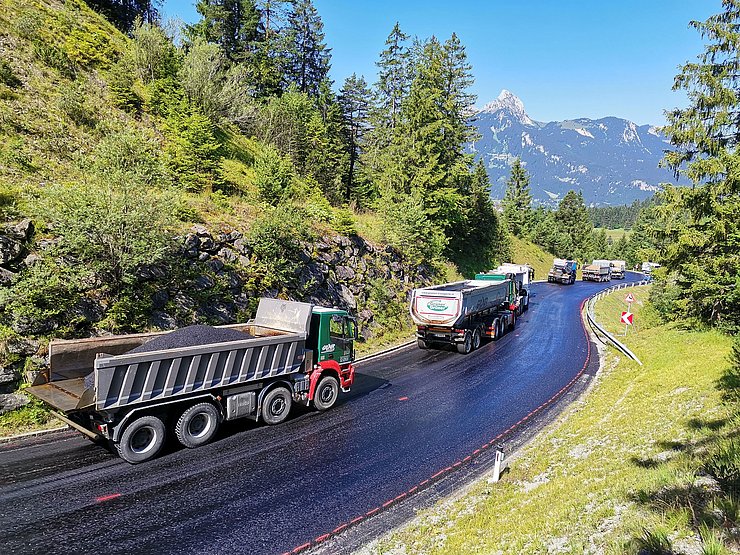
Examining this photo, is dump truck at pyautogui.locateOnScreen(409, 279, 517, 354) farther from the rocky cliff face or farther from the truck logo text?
the rocky cliff face

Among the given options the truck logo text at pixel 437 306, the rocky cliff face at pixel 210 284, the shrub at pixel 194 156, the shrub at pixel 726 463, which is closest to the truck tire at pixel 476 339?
the truck logo text at pixel 437 306

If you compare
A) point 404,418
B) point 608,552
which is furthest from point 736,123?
point 608,552

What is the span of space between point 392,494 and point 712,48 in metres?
21.6

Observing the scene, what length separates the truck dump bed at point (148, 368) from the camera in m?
8.20

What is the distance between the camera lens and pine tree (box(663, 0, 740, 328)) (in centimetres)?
1709

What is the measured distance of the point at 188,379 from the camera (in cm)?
929

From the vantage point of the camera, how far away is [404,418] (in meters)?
12.1

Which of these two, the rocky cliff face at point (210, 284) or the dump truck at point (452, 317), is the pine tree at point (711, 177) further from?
the rocky cliff face at point (210, 284)

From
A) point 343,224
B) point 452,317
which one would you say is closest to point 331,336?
point 452,317

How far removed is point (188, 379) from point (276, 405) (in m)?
2.74

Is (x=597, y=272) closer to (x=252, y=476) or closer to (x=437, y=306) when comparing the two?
(x=437, y=306)

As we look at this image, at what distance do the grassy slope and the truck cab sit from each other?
5750mm

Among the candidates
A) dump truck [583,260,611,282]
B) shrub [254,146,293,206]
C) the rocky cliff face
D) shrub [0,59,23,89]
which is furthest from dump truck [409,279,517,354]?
dump truck [583,260,611,282]

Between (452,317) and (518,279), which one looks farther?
(518,279)
